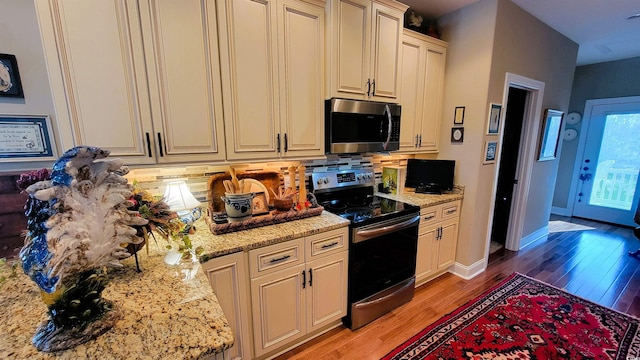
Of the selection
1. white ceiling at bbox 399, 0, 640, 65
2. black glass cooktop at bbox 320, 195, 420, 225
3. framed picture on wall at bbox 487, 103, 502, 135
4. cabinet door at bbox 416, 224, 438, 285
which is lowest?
cabinet door at bbox 416, 224, 438, 285

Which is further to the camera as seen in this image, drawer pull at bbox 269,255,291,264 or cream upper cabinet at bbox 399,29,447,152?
cream upper cabinet at bbox 399,29,447,152

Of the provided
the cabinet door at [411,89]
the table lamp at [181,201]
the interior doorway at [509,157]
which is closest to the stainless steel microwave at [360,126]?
the cabinet door at [411,89]

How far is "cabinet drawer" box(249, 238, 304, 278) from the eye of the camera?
1547 mm

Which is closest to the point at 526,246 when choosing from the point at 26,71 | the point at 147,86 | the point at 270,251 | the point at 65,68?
the point at 270,251

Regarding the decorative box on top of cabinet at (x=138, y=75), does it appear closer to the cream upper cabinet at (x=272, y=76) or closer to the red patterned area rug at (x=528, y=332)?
the cream upper cabinet at (x=272, y=76)

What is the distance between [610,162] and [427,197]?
4.30m

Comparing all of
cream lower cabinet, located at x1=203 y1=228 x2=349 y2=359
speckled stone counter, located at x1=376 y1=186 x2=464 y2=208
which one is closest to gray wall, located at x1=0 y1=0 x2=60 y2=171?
cream lower cabinet, located at x1=203 y1=228 x2=349 y2=359

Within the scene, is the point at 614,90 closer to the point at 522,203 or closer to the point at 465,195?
the point at 522,203

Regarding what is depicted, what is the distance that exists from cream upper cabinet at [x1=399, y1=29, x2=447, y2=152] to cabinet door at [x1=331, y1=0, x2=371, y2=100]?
50cm

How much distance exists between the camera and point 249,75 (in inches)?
65.2

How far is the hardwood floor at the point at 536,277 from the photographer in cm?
193

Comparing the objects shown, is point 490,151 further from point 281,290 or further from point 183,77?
point 183,77

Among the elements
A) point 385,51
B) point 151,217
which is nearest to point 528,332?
point 385,51

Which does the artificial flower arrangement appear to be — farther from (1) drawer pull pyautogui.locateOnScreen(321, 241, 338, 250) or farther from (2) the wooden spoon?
(1) drawer pull pyautogui.locateOnScreen(321, 241, 338, 250)
